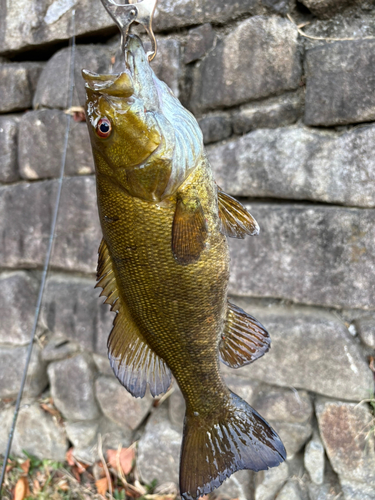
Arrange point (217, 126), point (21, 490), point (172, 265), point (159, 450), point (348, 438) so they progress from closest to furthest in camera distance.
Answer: point (172, 265) < point (348, 438) < point (217, 126) < point (159, 450) < point (21, 490)

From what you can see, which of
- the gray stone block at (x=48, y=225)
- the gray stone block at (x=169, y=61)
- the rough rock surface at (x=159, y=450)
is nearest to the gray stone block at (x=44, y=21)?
the gray stone block at (x=169, y=61)

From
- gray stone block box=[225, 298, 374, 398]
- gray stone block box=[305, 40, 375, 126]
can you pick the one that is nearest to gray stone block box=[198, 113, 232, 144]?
gray stone block box=[305, 40, 375, 126]

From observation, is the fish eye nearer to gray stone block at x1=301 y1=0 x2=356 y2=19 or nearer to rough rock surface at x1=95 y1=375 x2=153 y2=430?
gray stone block at x1=301 y1=0 x2=356 y2=19

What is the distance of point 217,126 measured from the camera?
1654mm

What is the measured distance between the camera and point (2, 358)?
A: 222 cm

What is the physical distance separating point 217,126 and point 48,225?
0.97 metres

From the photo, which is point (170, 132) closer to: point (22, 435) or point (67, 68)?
point (67, 68)

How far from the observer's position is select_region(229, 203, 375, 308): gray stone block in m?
1.42

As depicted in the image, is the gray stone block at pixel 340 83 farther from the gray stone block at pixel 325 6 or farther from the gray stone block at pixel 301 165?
the gray stone block at pixel 325 6

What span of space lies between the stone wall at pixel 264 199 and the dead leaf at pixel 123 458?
53 millimetres

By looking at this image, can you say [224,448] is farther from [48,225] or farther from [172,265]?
[48,225]

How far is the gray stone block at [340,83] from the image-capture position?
4.47 feet

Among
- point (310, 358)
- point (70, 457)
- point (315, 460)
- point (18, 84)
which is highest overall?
point (18, 84)

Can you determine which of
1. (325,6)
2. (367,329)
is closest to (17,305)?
(367,329)
